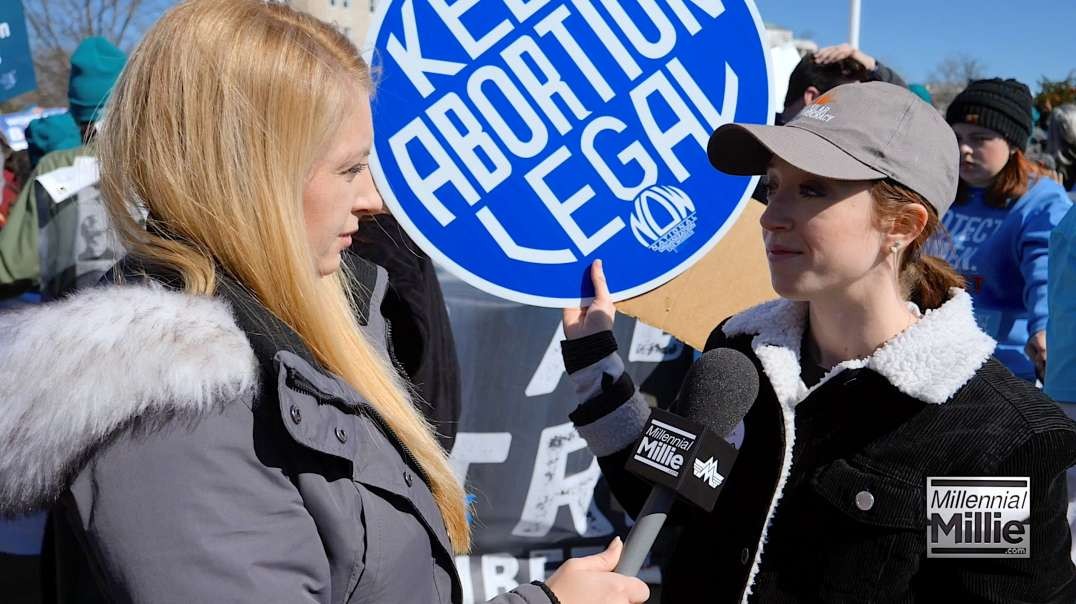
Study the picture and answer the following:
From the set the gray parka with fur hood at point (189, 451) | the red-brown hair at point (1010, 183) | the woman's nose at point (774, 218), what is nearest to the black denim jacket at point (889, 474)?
the woman's nose at point (774, 218)

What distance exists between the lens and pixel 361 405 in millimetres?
1271

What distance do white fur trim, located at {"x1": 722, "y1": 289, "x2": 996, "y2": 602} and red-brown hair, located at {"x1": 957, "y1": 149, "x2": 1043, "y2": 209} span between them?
2.68 m

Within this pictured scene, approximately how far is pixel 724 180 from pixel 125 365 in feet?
3.93

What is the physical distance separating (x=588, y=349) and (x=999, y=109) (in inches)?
121

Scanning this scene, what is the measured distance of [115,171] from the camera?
1.26m

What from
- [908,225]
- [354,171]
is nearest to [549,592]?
[354,171]

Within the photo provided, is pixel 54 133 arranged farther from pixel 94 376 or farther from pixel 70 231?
pixel 94 376

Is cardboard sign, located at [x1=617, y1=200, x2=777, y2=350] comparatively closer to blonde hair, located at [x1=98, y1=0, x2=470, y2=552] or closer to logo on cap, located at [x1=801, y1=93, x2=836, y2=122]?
logo on cap, located at [x1=801, y1=93, x2=836, y2=122]

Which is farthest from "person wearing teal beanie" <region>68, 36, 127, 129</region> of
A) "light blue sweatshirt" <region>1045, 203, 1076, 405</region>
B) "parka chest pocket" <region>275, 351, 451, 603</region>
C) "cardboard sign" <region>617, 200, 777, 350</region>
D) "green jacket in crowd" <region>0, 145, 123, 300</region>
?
"light blue sweatshirt" <region>1045, 203, 1076, 405</region>

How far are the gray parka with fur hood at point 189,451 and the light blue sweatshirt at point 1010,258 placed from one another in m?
3.36

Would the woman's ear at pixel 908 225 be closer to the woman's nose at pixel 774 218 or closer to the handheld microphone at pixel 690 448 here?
the woman's nose at pixel 774 218

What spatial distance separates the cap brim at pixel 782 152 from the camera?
1602 millimetres

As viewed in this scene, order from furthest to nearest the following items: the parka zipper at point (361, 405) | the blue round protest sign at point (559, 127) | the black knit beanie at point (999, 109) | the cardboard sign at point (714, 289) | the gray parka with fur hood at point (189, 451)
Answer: the black knit beanie at point (999, 109) < the cardboard sign at point (714, 289) < the blue round protest sign at point (559, 127) < the parka zipper at point (361, 405) < the gray parka with fur hood at point (189, 451)

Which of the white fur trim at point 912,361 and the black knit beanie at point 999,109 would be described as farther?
the black knit beanie at point 999,109
